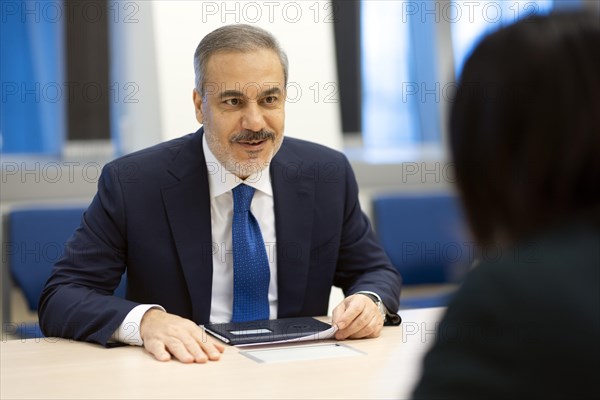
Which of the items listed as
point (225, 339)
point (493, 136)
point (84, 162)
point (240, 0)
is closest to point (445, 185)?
point (240, 0)

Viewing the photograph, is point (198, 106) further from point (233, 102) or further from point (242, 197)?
point (242, 197)

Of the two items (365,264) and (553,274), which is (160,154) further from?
(553,274)

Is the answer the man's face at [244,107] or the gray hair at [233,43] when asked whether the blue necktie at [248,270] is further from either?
the gray hair at [233,43]

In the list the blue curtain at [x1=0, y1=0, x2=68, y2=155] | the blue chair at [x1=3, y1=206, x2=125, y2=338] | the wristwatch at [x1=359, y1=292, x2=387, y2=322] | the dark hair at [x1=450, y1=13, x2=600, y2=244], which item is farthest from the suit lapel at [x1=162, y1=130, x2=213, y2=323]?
the blue curtain at [x1=0, y1=0, x2=68, y2=155]

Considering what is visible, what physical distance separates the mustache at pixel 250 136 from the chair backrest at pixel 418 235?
1654mm

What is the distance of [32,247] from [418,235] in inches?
A: 73.1

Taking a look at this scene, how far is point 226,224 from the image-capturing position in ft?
8.79

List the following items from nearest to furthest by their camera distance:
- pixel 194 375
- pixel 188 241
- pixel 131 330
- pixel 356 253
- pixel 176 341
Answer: pixel 194 375
pixel 176 341
pixel 131 330
pixel 188 241
pixel 356 253

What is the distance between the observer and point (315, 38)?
14.8 ft

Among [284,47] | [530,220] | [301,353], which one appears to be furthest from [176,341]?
[284,47]

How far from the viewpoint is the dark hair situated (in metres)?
0.90

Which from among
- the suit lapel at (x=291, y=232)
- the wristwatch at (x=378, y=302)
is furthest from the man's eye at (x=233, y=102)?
the wristwatch at (x=378, y=302)

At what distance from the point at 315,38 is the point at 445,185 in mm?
1456

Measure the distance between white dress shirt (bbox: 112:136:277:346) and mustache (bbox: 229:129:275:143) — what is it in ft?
0.32
